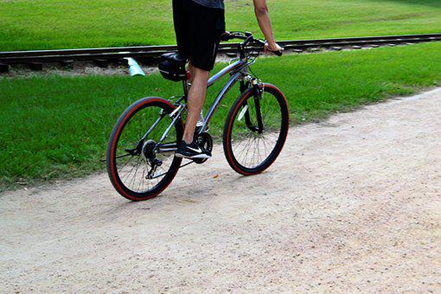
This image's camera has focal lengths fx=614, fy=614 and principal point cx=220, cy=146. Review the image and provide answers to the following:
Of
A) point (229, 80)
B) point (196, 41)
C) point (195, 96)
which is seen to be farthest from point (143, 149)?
point (229, 80)

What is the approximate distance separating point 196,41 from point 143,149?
0.94 meters

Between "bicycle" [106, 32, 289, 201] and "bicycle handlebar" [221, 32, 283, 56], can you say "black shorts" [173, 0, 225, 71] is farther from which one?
"bicycle handlebar" [221, 32, 283, 56]

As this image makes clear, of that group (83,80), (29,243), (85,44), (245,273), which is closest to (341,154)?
(245,273)

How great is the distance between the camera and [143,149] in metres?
4.86

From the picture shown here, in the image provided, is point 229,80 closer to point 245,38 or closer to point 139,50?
point 245,38

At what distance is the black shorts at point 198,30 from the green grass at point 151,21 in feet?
37.0

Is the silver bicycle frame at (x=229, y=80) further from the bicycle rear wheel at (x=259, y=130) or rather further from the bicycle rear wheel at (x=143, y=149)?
the bicycle rear wheel at (x=143, y=149)

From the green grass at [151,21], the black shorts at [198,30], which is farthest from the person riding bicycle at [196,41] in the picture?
the green grass at [151,21]

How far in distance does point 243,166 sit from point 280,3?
29.5 meters

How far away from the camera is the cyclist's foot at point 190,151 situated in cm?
499

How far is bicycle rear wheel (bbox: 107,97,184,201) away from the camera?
4684mm

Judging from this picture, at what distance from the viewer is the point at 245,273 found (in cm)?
361

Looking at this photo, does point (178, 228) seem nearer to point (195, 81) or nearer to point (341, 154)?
point (195, 81)

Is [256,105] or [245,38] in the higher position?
[245,38]
